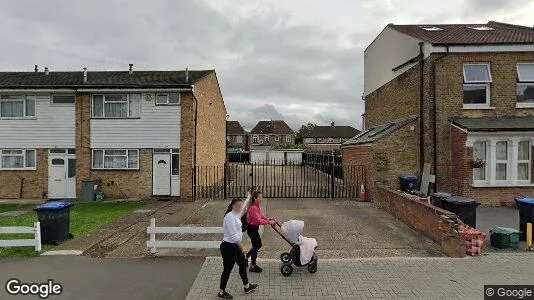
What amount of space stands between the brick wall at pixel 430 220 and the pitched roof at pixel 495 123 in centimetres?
433

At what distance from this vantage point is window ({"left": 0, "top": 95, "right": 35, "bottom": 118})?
1755 cm

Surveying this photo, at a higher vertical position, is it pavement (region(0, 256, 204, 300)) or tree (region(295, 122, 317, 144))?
tree (region(295, 122, 317, 144))

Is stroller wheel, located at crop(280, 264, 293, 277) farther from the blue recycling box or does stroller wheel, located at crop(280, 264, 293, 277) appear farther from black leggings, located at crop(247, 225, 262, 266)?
the blue recycling box

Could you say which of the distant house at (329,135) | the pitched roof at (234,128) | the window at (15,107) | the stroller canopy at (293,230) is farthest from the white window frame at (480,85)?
the pitched roof at (234,128)

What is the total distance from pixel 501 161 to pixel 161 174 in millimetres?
14665

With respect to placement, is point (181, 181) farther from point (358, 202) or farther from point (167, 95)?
point (358, 202)

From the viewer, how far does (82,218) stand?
12.3 metres

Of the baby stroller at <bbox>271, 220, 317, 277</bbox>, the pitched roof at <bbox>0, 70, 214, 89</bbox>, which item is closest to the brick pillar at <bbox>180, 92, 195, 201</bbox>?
the pitched roof at <bbox>0, 70, 214, 89</bbox>

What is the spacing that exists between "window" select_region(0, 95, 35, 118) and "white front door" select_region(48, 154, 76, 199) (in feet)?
8.39

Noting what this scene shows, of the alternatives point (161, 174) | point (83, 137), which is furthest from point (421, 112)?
point (83, 137)

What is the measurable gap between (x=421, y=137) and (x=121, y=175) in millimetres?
13960

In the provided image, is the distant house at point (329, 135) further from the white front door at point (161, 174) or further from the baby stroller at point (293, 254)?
the baby stroller at point (293, 254)

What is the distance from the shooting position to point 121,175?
1705 cm

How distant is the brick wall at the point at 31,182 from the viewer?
57.1 ft
